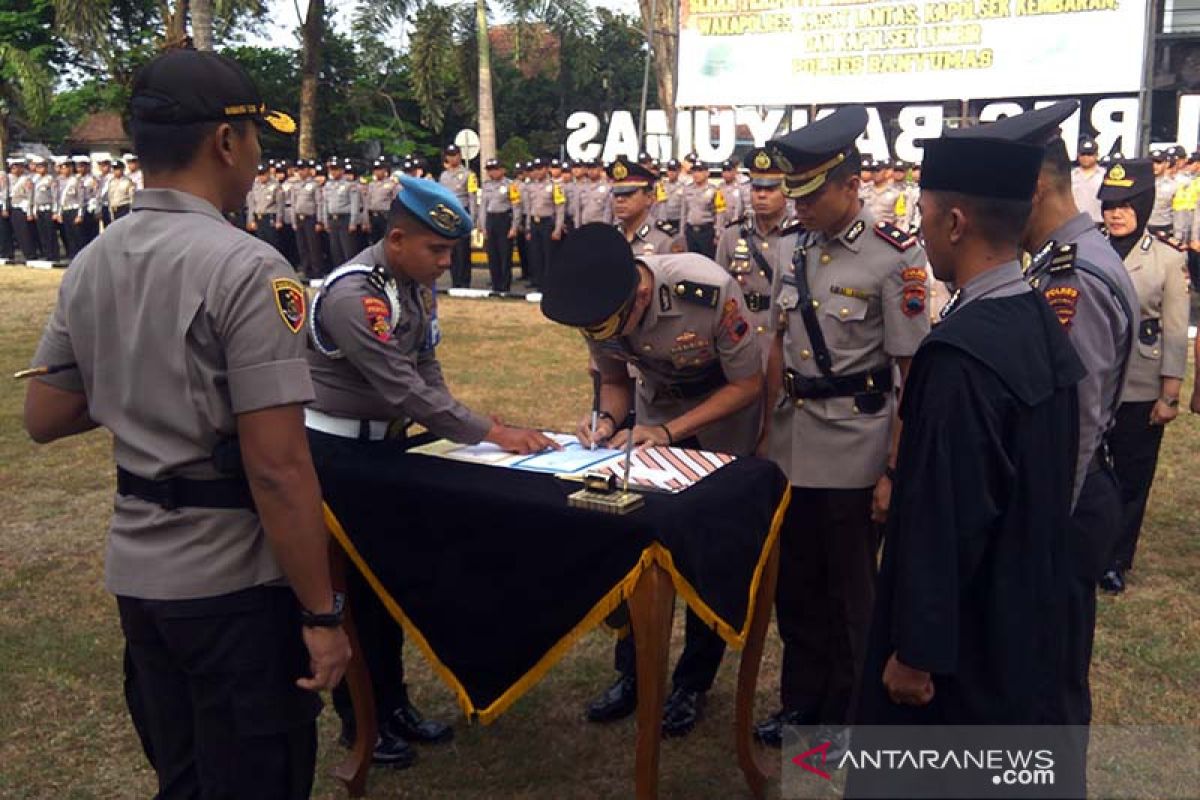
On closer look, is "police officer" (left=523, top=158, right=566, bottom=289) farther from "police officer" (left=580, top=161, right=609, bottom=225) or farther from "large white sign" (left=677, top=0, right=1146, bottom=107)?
"large white sign" (left=677, top=0, right=1146, bottom=107)

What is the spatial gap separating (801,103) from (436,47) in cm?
1035

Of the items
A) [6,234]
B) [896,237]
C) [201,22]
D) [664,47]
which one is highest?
[664,47]

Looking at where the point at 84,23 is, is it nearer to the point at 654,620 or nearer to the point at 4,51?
the point at 4,51

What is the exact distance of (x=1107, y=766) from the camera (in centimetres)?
342

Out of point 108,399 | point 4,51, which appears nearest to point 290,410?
point 108,399

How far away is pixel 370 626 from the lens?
351 centimetres

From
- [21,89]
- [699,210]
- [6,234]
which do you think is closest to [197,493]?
[699,210]

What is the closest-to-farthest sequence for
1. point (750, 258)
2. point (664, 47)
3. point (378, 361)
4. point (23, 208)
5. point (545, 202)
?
point (378, 361) → point (750, 258) → point (545, 202) → point (23, 208) → point (664, 47)

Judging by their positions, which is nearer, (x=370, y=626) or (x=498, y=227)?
(x=370, y=626)

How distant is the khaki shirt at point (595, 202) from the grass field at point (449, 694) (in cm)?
1071

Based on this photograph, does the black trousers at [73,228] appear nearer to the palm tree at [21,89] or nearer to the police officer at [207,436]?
the palm tree at [21,89]

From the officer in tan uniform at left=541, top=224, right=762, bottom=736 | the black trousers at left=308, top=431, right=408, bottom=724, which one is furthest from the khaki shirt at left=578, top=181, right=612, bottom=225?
the black trousers at left=308, top=431, right=408, bottom=724

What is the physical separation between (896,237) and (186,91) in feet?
7.28

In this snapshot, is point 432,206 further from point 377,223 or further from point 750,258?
point 377,223
